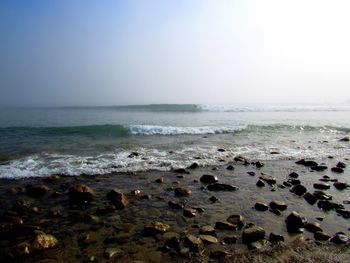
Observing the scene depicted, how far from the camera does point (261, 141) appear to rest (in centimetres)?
1789

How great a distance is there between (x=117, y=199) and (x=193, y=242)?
8.98 ft

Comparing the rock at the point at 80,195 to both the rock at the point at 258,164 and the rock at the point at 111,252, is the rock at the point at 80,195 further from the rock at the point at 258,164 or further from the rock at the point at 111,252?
the rock at the point at 258,164

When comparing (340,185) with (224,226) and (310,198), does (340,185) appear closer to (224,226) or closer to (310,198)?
(310,198)

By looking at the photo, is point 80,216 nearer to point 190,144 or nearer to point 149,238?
point 149,238

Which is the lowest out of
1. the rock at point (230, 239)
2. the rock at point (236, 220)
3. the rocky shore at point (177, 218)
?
the rocky shore at point (177, 218)

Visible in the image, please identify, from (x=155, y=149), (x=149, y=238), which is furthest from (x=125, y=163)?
(x=149, y=238)

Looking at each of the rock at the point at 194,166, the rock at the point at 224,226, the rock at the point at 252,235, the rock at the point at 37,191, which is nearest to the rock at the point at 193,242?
the rock at the point at 224,226

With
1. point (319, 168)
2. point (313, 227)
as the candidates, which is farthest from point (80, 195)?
point (319, 168)

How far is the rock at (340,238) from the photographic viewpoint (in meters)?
5.00

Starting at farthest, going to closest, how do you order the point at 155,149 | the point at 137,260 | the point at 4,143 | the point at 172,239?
the point at 4,143 → the point at 155,149 → the point at 172,239 → the point at 137,260

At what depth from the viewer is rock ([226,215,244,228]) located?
563cm

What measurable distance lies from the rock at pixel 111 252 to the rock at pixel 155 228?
78 cm

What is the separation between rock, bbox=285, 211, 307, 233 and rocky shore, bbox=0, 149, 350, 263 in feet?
0.04

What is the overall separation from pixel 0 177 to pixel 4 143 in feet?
27.9
